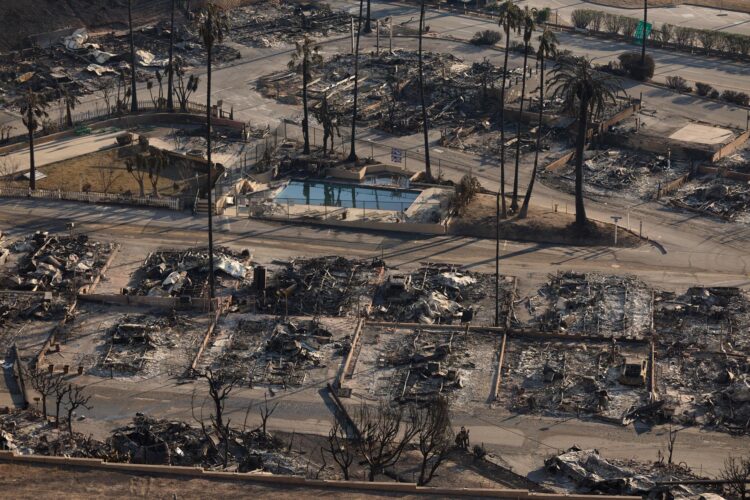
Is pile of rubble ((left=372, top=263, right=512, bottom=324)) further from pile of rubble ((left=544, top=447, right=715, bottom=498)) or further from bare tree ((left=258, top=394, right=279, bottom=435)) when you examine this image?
pile of rubble ((left=544, top=447, right=715, bottom=498))

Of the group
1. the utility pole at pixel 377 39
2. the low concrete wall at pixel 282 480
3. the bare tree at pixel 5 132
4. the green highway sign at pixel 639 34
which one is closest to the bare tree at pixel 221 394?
the low concrete wall at pixel 282 480

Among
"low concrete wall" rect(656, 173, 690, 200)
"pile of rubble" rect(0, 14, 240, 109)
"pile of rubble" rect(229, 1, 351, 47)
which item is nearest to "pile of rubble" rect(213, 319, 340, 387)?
"low concrete wall" rect(656, 173, 690, 200)

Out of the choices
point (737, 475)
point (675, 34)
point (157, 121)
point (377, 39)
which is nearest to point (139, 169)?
point (157, 121)

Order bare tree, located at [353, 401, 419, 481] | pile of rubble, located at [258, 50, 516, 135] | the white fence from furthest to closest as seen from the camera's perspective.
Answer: pile of rubble, located at [258, 50, 516, 135]
the white fence
bare tree, located at [353, 401, 419, 481]

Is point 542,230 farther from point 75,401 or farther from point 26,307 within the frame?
point 75,401

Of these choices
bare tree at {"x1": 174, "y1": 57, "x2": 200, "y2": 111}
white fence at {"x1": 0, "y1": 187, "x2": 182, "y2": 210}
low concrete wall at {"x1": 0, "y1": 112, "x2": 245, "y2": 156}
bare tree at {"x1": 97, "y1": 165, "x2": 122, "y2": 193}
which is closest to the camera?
white fence at {"x1": 0, "y1": 187, "x2": 182, "y2": 210}

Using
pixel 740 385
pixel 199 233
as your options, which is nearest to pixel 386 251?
pixel 199 233

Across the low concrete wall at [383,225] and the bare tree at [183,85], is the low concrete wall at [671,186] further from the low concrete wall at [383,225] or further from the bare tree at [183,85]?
the bare tree at [183,85]
